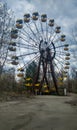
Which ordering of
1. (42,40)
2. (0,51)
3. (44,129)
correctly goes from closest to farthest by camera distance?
(44,129), (0,51), (42,40)

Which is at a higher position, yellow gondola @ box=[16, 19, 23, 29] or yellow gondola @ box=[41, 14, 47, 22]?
yellow gondola @ box=[41, 14, 47, 22]

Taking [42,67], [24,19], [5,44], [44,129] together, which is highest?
[24,19]

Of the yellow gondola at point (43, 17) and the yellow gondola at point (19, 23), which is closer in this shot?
the yellow gondola at point (19, 23)

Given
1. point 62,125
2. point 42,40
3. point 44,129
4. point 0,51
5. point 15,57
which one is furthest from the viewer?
point 42,40

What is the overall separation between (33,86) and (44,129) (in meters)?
24.0

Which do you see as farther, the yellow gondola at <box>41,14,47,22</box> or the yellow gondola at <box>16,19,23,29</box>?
the yellow gondola at <box>41,14,47,22</box>

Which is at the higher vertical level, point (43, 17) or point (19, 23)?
point (43, 17)

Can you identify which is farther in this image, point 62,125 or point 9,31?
point 9,31

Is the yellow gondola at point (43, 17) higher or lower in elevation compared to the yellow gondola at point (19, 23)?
higher

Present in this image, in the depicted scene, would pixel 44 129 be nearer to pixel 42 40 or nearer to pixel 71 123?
pixel 71 123

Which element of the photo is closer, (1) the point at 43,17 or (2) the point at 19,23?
(2) the point at 19,23

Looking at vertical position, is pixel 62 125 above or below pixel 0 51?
below

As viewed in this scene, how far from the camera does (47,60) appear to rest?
103 feet

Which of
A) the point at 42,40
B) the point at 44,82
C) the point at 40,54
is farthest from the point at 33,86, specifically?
the point at 42,40
